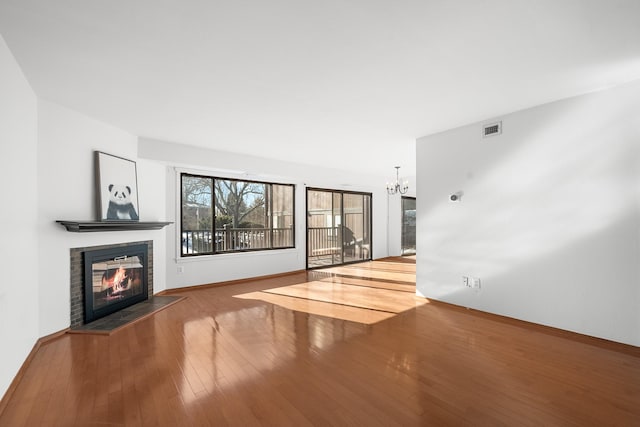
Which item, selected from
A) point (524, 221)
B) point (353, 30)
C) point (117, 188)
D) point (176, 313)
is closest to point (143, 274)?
Answer: point (176, 313)

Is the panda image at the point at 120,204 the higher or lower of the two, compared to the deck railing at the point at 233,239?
higher

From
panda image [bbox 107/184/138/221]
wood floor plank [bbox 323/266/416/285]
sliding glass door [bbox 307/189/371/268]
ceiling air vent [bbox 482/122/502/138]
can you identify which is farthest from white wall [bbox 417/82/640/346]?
panda image [bbox 107/184/138/221]

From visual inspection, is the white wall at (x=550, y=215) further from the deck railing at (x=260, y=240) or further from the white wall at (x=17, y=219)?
the white wall at (x=17, y=219)

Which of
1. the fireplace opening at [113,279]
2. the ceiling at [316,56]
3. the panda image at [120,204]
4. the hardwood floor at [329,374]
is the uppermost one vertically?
the ceiling at [316,56]

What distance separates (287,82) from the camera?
2.51 metres

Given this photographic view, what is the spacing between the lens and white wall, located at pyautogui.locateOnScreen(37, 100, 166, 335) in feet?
9.54

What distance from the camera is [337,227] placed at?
7.47 meters

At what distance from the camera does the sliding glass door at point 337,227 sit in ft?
23.1

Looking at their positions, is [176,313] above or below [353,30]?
below

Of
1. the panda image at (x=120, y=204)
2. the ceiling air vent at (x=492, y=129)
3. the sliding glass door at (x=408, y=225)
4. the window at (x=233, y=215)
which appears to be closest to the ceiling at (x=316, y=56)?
the ceiling air vent at (x=492, y=129)

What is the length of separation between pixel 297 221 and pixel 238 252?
157cm

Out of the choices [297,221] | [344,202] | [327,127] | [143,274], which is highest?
[327,127]

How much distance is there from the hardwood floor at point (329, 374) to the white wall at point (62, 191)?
49 centimetres

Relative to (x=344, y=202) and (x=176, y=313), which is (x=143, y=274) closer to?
(x=176, y=313)
